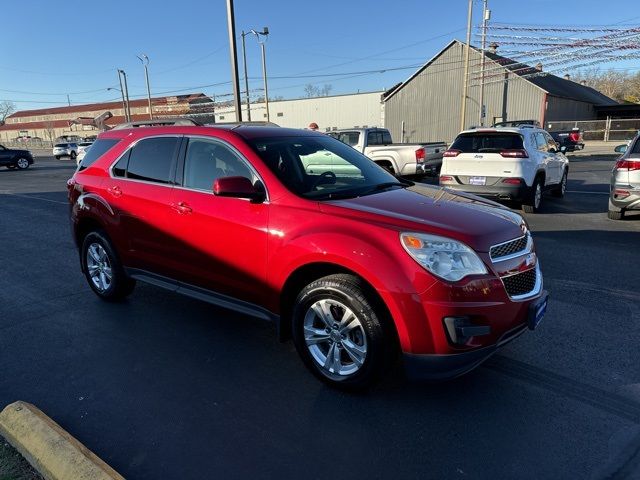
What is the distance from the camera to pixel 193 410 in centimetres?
310

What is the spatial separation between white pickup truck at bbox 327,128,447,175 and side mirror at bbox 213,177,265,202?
970cm

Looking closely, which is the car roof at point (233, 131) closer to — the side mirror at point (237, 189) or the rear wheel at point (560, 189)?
the side mirror at point (237, 189)

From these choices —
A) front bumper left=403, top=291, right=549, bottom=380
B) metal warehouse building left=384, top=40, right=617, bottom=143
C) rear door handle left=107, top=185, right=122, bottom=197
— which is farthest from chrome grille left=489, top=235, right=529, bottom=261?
metal warehouse building left=384, top=40, right=617, bottom=143

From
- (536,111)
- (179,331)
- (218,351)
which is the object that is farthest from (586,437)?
(536,111)

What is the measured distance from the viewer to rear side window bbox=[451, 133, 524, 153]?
9.37 metres

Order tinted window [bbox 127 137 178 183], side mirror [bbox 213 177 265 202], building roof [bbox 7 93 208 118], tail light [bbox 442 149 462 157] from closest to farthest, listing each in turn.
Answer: side mirror [bbox 213 177 265 202] < tinted window [bbox 127 137 178 183] < tail light [bbox 442 149 462 157] < building roof [bbox 7 93 208 118]

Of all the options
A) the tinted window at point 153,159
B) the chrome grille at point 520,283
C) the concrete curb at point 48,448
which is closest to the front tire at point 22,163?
the tinted window at point 153,159

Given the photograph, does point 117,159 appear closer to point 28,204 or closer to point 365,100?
point 28,204

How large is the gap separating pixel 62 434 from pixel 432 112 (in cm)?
4578

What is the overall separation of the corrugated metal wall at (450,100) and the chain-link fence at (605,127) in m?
3.48

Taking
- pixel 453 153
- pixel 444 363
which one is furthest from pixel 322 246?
pixel 453 153

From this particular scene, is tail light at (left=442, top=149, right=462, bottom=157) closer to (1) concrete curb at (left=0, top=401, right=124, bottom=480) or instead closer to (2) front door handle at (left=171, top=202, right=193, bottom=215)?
(2) front door handle at (left=171, top=202, right=193, bottom=215)

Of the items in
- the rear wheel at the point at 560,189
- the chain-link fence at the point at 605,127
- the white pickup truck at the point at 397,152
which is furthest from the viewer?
the chain-link fence at the point at 605,127

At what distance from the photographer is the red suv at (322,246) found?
2.86 metres
